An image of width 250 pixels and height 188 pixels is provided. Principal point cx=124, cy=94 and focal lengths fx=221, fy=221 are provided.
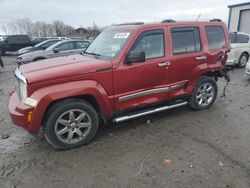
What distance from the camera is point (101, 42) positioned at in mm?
4645

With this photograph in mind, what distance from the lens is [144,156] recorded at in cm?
343

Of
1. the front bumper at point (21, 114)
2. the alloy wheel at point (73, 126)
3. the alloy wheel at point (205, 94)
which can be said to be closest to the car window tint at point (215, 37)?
the alloy wheel at point (205, 94)

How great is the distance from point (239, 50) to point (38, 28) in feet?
162

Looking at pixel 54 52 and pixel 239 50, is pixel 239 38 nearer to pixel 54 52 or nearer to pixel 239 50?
pixel 239 50

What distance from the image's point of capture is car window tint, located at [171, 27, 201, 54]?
4434 mm

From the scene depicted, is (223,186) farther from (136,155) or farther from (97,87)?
(97,87)

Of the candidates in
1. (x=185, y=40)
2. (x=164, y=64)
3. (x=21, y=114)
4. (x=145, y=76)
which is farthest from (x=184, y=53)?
(x=21, y=114)

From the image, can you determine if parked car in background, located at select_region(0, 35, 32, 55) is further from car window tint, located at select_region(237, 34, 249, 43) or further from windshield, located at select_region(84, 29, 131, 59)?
windshield, located at select_region(84, 29, 131, 59)

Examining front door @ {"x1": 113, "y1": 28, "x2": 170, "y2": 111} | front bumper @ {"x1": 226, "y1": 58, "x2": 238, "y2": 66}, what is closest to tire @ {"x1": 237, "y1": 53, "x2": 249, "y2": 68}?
front bumper @ {"x1": 226, "y1": 58, "x2": 238, "y2": 66}

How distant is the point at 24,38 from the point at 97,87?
19.0m

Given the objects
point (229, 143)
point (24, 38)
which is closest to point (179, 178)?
point (229, 143)

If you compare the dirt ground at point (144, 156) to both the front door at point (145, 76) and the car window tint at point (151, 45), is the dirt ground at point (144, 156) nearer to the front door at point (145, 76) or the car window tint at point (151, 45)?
the front door at point (145, 76)


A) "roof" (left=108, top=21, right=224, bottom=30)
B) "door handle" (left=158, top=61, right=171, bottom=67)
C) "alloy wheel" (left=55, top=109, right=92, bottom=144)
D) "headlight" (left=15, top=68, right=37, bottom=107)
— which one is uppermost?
"roof" (left=108, top=21, right=224, bottom=30)

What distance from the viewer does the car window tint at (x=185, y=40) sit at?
443cm
